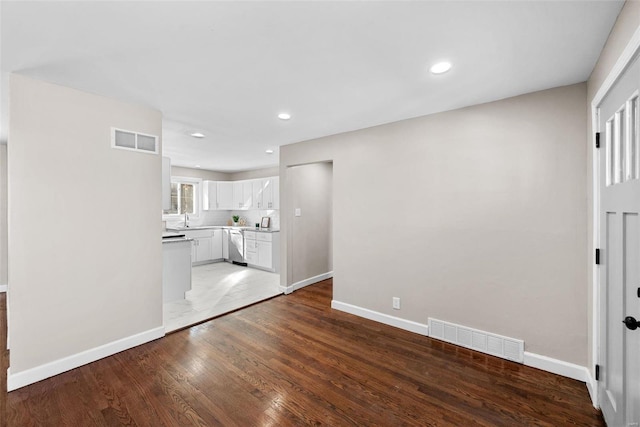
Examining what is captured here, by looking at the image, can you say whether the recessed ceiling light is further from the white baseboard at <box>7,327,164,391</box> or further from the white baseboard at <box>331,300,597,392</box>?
the white baseboard at <box>7,327,164,391</box>

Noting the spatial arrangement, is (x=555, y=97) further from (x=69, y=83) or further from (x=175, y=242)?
(x=175, y=242)

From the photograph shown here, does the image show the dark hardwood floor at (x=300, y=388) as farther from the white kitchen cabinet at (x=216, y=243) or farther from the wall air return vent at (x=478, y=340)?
the white kitchen cabinet at (x=216, y=243)

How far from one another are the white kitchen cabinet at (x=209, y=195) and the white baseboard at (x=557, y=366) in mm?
6921

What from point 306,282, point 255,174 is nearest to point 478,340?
point 306,282

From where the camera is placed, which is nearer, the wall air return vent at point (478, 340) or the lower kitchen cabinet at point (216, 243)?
the wall air return vent at point (478, 340)

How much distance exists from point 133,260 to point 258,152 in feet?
9.61

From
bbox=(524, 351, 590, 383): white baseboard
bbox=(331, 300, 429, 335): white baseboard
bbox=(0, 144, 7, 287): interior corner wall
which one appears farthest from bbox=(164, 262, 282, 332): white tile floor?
bbox=(524, 351, 590, 383): white baseboard

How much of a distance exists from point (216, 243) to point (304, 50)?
6.00 metres

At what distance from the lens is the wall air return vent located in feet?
8.25

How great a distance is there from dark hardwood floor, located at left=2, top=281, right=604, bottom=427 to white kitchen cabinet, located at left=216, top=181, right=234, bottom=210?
4.78m

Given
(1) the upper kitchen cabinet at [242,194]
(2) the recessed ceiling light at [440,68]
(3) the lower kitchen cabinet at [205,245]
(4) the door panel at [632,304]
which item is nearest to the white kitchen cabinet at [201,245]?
(3) the lower kitchen cabinet at [205,245]

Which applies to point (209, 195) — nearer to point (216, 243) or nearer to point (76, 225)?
point (216, 243)

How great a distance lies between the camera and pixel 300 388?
2.15 m

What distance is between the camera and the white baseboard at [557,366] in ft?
7.34
